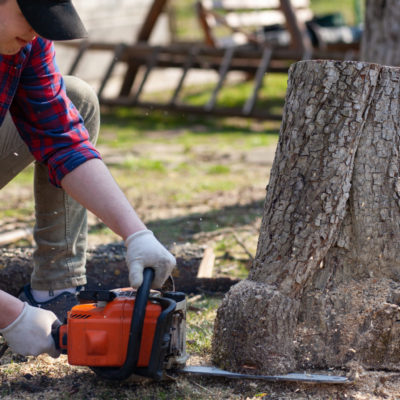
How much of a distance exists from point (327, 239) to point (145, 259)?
69cm

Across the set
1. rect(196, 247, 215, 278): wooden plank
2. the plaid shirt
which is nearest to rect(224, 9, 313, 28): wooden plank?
rect(196, 247, 215, 278): wooden plank

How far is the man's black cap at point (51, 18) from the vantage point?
181 centimetres

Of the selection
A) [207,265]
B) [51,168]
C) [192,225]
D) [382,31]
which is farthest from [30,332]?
[382,31]

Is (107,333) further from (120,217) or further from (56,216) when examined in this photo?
(56,216)

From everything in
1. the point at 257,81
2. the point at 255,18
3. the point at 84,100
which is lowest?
the point at 84,100

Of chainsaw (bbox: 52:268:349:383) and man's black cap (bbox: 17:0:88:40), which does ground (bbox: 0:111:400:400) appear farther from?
man's black cap (bbox: 17:0:88:40)

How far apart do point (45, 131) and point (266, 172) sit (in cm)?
387

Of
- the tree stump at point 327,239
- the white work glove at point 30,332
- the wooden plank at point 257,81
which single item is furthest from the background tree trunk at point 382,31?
the white work glove at point 30,332

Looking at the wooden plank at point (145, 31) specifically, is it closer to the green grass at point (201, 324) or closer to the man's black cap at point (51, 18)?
the green grass at point (201, 324)

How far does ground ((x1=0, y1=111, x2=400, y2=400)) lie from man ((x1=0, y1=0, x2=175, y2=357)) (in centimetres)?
22

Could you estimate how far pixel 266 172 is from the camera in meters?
5.91

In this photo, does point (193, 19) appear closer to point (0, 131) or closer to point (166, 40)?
point (166, 40)

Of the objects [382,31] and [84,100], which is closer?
[84,100]

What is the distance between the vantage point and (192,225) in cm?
425
